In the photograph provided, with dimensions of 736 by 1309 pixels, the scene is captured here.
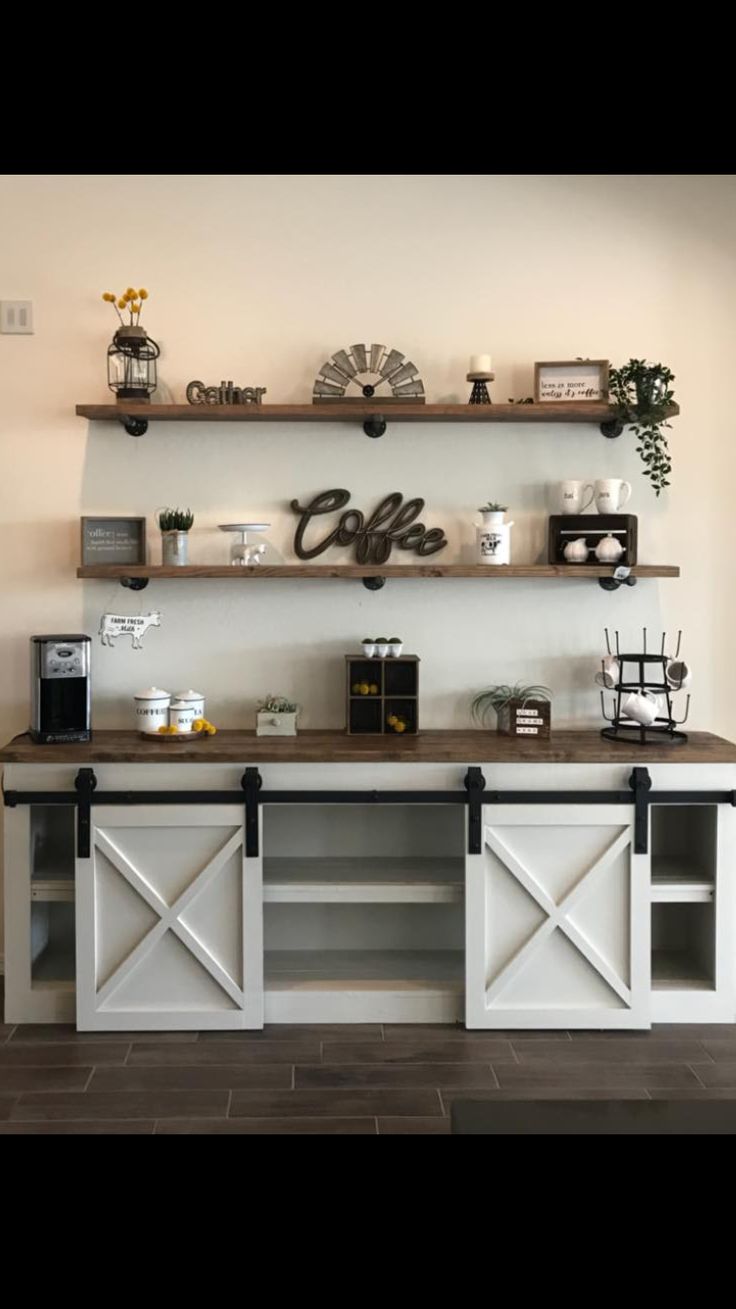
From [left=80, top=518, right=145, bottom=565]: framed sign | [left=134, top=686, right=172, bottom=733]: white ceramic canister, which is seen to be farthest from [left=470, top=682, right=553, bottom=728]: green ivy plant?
[left=80, top=518, right=145, bottom=565]: framed sign

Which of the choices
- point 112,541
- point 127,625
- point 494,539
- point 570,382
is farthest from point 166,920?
point 570,382

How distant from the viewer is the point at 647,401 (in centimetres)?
393

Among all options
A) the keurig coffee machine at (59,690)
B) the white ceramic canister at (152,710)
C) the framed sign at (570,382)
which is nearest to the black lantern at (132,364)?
the keurig coffee machine at (59,690)

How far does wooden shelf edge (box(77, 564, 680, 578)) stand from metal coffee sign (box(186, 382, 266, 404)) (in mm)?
536

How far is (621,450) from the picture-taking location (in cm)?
417

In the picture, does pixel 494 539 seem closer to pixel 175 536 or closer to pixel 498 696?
pixel 498 696

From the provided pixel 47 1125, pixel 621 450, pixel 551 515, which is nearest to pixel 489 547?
pixel 551 515

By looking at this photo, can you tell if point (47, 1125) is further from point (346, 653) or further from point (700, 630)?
point (700, 630)

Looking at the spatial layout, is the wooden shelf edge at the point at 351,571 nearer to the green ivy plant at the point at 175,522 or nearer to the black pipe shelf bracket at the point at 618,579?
the black pipe shelf bracket at the point at 618,579

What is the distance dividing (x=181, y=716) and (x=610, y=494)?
5.10ft

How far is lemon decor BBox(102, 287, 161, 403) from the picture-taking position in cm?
397

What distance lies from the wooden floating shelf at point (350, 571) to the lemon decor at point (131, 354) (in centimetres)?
55

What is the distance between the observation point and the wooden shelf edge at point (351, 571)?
3.95m

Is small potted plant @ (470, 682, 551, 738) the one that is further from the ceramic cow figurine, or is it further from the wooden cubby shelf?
the ceramic cow figurine
